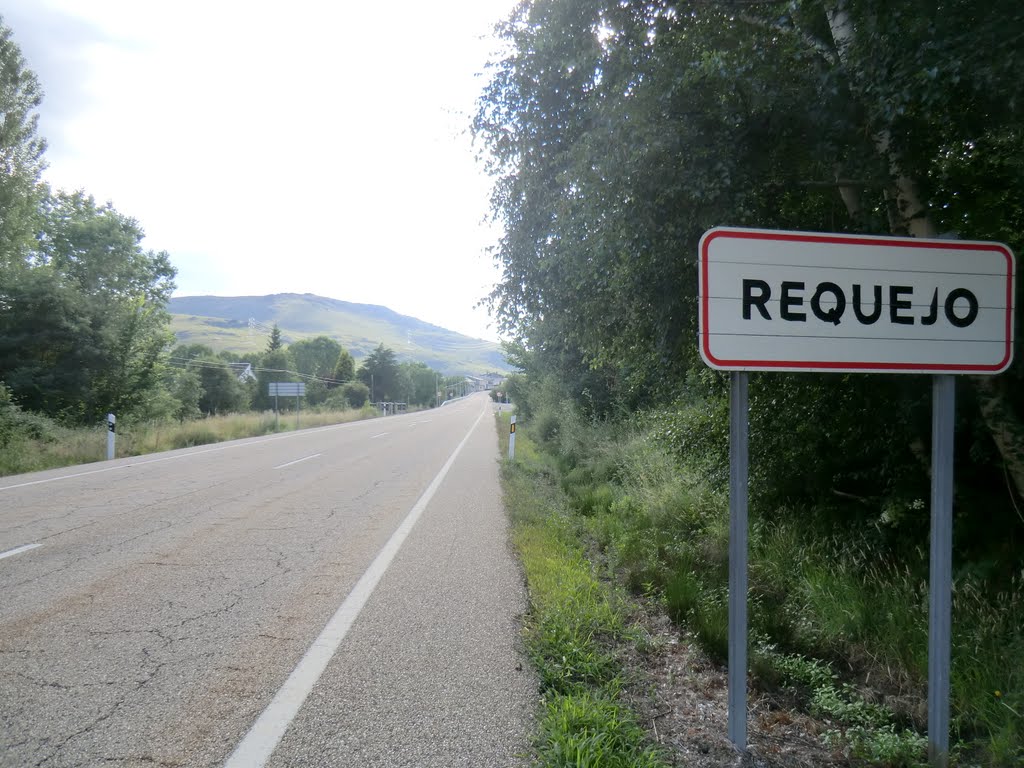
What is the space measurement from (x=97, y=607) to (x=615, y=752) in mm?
3921

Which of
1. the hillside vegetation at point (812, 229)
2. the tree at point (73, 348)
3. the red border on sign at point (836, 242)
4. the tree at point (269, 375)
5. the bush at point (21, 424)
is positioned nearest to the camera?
the red border on sign at point (836, 242)

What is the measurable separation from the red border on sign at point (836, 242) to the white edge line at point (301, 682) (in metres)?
2.49

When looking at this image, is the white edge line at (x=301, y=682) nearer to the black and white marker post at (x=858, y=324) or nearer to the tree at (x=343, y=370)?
the black and white marker post at (x=858, y=324)

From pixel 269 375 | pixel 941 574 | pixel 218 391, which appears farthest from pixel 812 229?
pixel 269 375

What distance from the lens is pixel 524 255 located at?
817 centimetres

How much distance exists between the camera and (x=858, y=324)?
271 cm

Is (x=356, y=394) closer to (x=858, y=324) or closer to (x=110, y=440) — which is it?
(x=110, y=440)

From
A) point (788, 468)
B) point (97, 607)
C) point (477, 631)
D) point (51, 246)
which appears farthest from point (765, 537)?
point (51, 246)

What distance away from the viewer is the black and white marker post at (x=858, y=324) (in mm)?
2635

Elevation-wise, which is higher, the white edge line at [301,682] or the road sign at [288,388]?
the road sign at [288,388]

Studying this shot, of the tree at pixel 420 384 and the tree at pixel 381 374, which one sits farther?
the tree at pixel 420 384

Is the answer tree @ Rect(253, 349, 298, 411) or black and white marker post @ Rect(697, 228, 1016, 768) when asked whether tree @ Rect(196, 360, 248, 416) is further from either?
black and white marker post @ Rect(697, 228, 1016, 768)

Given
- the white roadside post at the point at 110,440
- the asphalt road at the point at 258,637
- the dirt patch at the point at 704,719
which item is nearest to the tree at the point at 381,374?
the white roadside post at the point at 110,440

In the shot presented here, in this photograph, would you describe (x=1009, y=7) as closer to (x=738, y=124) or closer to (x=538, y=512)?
(x=738, y=124)
